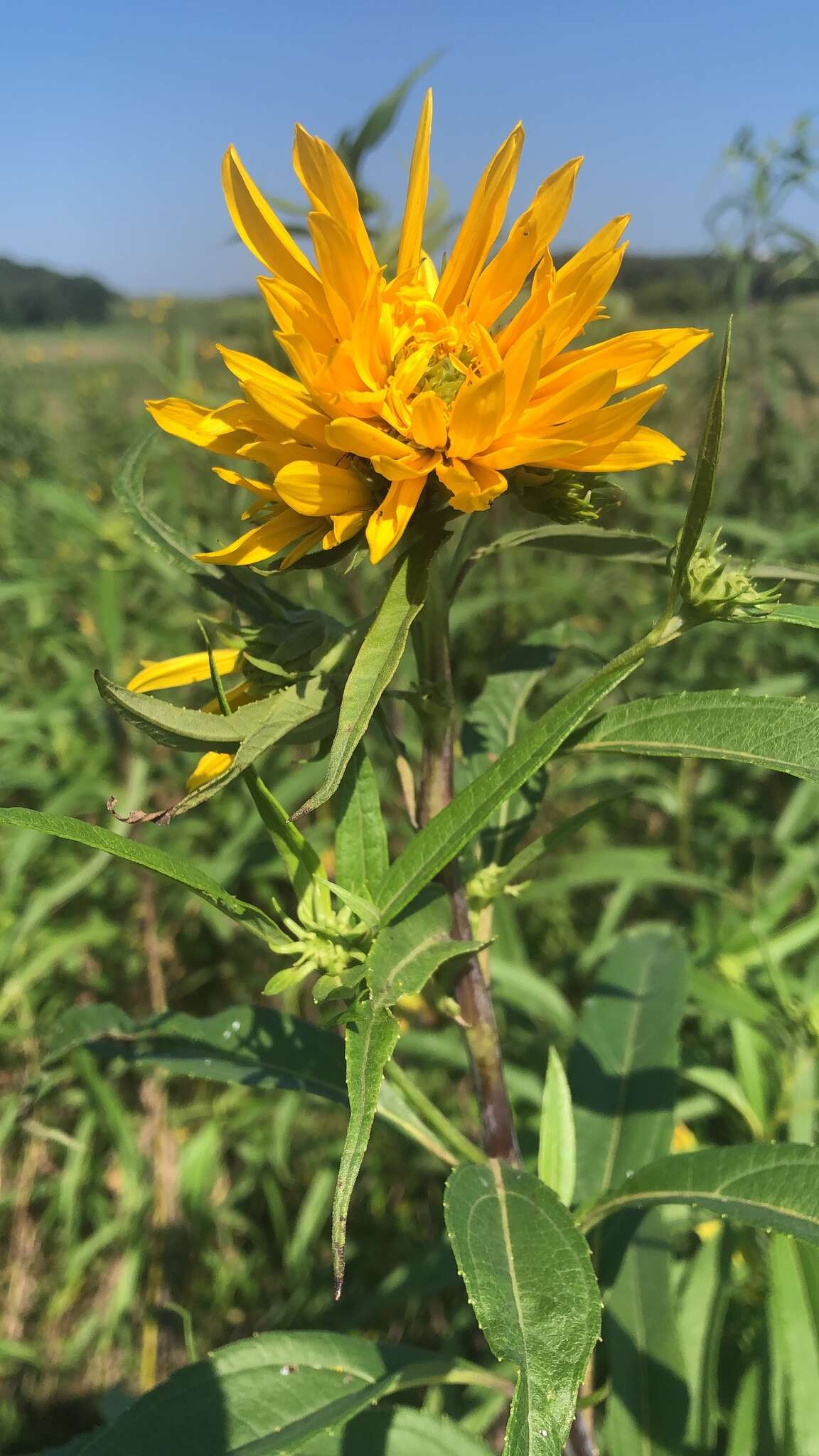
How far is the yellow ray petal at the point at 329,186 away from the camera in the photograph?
733mm

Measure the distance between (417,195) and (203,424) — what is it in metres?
0.29

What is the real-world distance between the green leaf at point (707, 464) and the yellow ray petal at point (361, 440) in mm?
229

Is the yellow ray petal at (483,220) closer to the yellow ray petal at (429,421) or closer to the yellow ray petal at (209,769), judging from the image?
the yellow ray petal at (429,421)

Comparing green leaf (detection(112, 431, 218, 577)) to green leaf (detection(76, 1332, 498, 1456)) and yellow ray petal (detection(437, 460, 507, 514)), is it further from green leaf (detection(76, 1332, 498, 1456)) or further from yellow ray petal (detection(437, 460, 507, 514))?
green leaf (detection(76, 1332, 498, 1456))

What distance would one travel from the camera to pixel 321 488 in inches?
27.1

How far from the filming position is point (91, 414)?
16.1 feet

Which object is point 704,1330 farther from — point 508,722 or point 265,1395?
point 508,722

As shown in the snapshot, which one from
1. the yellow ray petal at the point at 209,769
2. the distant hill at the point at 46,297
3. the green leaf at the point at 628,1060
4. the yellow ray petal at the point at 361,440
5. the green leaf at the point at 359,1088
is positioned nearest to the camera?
the green leaf at the point at 359,1088

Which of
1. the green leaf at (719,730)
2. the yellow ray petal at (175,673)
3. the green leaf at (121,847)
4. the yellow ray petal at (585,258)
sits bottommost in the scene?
the green leaf at (121,847)

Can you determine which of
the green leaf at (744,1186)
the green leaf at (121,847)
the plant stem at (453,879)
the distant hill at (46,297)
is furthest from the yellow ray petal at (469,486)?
the distant hill at (46,297)

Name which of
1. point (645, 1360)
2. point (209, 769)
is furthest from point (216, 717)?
point (645, 1360)

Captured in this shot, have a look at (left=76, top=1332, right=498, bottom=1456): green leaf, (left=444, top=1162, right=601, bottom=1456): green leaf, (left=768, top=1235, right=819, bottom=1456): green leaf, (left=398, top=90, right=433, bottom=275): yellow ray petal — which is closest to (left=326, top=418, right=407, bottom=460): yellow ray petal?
(left=398, top=90, right=433, bottom=275): yellow ray petal

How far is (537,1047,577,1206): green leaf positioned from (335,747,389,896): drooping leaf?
311 mm

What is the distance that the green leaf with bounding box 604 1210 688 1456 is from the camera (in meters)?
1.02
